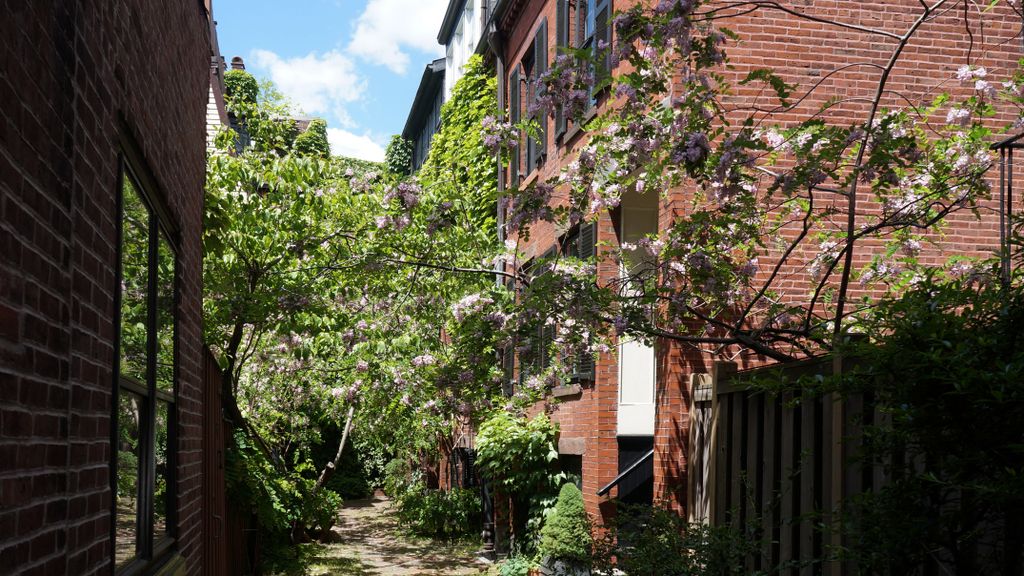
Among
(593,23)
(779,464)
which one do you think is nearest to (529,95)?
(593,23)

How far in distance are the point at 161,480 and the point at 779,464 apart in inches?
162

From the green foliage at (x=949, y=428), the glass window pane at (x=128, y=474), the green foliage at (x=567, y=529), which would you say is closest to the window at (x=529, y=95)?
the green foliage at (x=567, y=529)

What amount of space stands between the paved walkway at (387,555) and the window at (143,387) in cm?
1152

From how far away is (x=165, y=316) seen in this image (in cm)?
624

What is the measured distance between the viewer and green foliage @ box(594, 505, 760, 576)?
692 cm

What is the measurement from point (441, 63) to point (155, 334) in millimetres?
27760

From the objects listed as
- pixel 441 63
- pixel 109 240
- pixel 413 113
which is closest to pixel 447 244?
pixel 109 240

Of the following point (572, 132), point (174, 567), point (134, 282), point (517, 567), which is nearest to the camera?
point (134, 282)

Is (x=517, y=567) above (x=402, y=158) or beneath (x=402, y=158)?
beneath

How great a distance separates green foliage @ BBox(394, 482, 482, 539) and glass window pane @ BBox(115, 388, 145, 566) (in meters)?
17.9

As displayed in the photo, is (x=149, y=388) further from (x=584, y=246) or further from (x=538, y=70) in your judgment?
(x=538, y=70)

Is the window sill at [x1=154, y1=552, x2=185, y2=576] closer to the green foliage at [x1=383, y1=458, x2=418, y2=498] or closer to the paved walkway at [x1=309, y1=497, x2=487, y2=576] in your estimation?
the paved walkway at [x1=309, y1=497, x2=487, y2=576]

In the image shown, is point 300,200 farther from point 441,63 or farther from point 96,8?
point 441,63

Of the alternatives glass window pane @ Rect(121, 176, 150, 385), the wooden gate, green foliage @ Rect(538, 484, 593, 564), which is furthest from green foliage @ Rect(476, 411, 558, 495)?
glass window pane @ Rect(121, 176, 150, 385)
